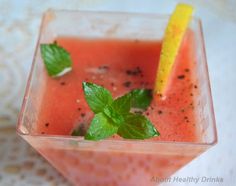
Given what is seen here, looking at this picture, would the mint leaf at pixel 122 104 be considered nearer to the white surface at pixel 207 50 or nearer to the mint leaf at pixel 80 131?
the mint leaf at pixel 80 131

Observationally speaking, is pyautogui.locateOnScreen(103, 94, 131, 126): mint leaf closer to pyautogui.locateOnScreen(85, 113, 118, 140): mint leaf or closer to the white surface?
pyautogui.locateOnScreen(85, 113, 118, 140): mint leaf

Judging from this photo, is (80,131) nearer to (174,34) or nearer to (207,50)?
(174,34)

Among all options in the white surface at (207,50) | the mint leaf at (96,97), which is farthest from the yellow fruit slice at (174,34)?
the white surface at (207,50)

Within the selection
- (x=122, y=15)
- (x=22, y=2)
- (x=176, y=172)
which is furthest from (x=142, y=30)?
(x=22, y=2)

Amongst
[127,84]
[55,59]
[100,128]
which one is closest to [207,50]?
[127,84]

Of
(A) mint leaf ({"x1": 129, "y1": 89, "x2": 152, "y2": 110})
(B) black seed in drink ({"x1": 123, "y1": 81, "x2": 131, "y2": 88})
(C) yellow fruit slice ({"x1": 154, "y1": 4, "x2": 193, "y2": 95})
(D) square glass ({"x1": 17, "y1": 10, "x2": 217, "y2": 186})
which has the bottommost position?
(D) square glass ({"x1": 17, "y1": 10, "x2": 217, "y2": 186})

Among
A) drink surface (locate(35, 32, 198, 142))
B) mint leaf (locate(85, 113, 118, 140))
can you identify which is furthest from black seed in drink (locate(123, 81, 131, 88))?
mint leaf (locate(85, 113, 118, 140))

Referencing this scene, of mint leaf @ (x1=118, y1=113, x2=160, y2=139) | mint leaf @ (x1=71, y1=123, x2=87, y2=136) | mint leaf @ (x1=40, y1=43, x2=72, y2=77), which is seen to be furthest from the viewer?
mint leaf @ (x1=40, y1=43, x2=72, y2=77)
